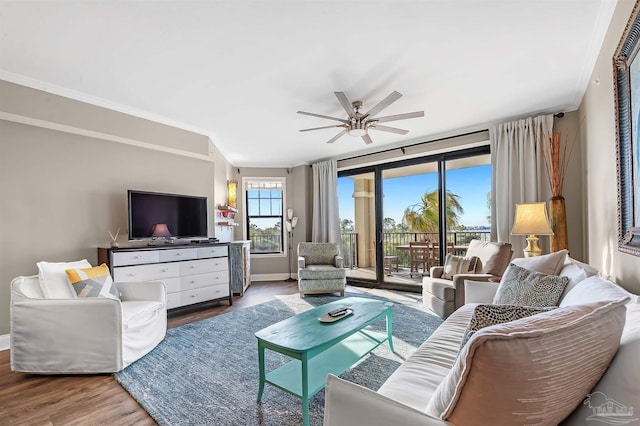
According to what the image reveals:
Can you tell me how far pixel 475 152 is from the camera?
4.34 metres

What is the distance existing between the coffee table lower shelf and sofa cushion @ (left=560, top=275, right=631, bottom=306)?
1.37m

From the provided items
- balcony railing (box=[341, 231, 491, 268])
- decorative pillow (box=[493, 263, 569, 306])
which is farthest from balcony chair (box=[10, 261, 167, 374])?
balcony railing (box=[341, 231, 491, 268])

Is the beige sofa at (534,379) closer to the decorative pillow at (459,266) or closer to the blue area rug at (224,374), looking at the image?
the blue area rug at (224,374)

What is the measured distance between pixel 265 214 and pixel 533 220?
15.9 feet

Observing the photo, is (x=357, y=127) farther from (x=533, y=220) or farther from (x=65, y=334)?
(x=65, y=334)

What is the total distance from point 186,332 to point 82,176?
210 cm

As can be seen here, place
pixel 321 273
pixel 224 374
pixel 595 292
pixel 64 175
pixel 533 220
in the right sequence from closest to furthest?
pixel 595 292
pixel 224 374
pixel 533 220
pixel 64 175
pixel 321 273

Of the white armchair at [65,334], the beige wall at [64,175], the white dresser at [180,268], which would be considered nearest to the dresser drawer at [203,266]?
the white dresser at [180,268]

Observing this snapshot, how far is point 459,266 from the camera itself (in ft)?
11.4

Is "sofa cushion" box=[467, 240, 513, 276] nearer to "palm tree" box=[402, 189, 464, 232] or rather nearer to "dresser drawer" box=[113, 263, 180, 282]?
"palm tree" box=[402, 189, 464, 232]

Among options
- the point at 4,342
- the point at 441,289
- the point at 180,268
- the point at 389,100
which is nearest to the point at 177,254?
the point at 180,268

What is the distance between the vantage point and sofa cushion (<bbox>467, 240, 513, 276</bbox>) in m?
3.16

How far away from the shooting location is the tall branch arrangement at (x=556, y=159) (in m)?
3.37

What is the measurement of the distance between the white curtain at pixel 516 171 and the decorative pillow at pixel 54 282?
4.76m
